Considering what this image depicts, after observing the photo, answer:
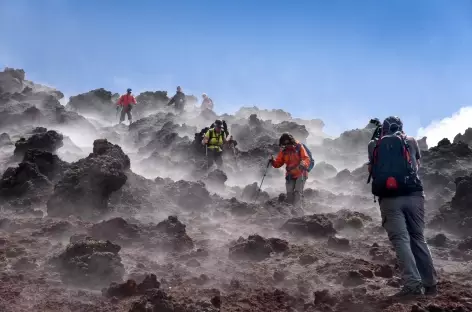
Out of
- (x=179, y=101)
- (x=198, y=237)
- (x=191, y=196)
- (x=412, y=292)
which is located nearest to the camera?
(x=412, y=292)

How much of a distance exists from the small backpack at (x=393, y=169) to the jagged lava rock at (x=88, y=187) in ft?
23.2

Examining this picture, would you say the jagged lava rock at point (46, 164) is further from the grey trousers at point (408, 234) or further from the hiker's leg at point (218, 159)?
the grey trousers at point (408, 234)

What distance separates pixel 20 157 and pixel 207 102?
1695 cm

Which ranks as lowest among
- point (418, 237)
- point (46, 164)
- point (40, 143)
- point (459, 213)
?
point (418, 237)

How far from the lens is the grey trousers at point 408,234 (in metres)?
5.54

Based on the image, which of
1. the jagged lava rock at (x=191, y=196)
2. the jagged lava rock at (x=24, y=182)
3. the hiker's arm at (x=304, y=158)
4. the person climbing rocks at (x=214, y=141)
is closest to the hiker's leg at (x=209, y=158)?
the person climbing rocks at (x=214, y=141)

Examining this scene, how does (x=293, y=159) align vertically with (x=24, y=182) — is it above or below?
above

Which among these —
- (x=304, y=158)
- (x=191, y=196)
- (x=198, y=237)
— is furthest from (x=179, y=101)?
(x=198, y=237)

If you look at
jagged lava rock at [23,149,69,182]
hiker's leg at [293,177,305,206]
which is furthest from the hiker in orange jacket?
jagged lava rock at [23,149,69,182]

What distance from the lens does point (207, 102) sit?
102 ft

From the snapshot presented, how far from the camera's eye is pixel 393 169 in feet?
18.9

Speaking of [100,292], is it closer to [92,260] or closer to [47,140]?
[92,260]

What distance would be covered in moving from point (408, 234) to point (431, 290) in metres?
0.72

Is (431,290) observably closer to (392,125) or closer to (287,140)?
(392,125)
